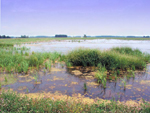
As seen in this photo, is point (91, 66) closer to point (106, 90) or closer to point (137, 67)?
point (137, 67)

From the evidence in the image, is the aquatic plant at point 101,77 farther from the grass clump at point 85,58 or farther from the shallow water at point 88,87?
the grass clump at point 85,58

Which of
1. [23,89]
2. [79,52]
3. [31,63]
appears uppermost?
[79,52]

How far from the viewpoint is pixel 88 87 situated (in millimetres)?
5996

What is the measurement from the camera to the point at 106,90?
5.67m

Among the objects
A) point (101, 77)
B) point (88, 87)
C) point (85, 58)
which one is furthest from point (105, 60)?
point (88, 87)

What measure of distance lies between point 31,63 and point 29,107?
6.50 meters

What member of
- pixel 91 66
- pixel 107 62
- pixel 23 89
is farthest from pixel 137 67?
pixel 23 89

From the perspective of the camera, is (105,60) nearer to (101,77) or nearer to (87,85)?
(101,77)

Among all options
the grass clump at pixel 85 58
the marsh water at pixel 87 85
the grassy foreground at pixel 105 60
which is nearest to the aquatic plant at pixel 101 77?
the marsh water at pixel 87 85

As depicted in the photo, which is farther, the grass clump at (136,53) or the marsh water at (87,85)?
the grass clump at (136,53)

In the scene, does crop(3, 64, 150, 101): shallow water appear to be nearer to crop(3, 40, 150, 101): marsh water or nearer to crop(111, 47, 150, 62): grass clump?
crop(3, 40, 150, 101): marsh water

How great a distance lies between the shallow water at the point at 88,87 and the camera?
17.3ft

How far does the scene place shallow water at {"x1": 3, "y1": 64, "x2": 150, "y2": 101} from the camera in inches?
208

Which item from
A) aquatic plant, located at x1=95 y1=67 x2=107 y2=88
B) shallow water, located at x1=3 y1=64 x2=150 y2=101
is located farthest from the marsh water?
aquatic plant, located at x1=95 y1=67 x2=107 y2=88
